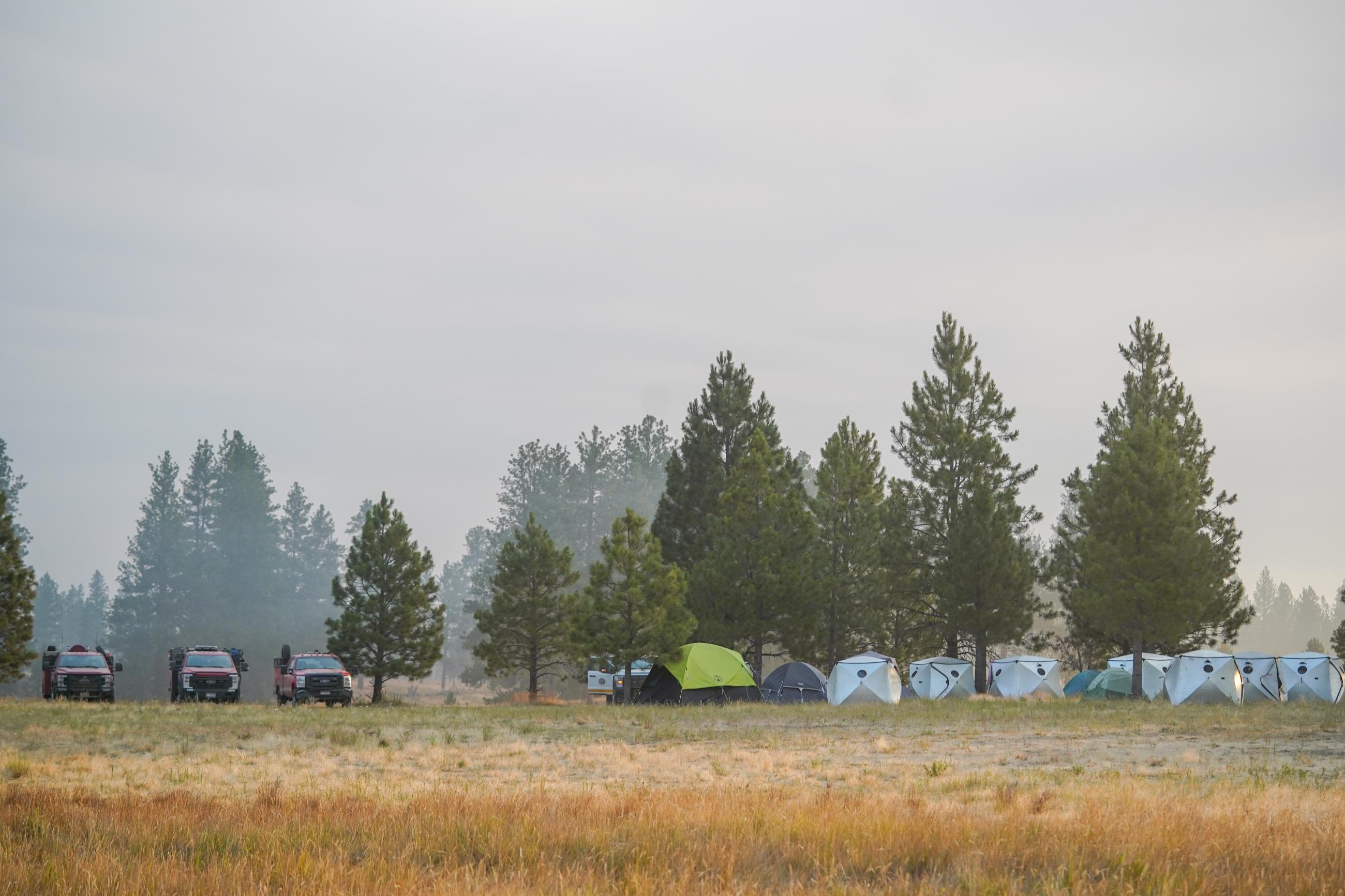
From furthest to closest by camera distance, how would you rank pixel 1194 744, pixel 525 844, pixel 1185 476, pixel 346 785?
pixel 1185 476 → pixel 1194 744 → pixel 346 785 → pixel 525 844

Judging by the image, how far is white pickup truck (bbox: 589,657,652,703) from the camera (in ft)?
143

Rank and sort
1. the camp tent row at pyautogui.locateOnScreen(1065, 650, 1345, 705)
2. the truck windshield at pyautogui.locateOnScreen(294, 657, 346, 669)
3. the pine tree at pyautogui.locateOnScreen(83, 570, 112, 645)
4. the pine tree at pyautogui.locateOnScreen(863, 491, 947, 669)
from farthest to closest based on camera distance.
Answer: the pine tree at pyautogui.locateOnScreen(83, 570, 112, 645), the pine tree at pyautogui.locateOnScreen(863, 491, 947, 669), the camp tent row at pyautogui.locateOnScreen(1065, 650, 1345, 705), the truck windshield at pyautogui.locateOnScreen(294, 657, 346, 669)

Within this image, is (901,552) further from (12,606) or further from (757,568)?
(12,606)

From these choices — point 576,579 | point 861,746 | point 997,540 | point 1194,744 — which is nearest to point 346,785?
point 861,746

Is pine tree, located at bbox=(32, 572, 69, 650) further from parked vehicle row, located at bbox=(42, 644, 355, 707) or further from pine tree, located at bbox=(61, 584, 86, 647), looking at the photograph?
parked vehicle row, located at bbox=(42, 644, 355, 707)

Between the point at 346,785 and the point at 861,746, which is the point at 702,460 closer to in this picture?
the point at 861,746

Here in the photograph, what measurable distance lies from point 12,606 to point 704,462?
2932 centimetres

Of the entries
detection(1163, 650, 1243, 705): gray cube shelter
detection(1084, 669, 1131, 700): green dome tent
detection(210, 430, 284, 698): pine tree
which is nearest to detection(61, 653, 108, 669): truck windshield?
detection(1084, 669, 1131, 700): green dome tent

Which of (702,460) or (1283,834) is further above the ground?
(702,460)

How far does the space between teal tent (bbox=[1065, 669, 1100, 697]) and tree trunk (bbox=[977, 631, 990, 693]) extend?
279 inches

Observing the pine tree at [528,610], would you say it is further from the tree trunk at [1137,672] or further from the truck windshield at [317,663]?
the tree trunk at [1137,672]

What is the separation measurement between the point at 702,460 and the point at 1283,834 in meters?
43.2

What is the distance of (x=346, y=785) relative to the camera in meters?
14.7

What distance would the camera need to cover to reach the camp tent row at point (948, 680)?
40281mm
